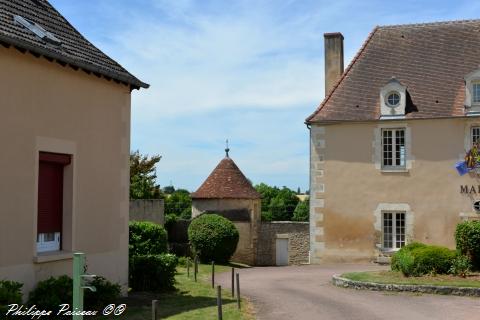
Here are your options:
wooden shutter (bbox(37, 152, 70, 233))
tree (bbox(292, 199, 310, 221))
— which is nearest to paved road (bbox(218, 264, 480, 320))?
wooden shutter (bbox(37, 152, 70, 233))

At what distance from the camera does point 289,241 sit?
28.2m

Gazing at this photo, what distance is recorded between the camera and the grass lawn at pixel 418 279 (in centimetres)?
1477

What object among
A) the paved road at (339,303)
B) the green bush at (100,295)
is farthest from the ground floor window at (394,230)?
the green bush at (100,295)

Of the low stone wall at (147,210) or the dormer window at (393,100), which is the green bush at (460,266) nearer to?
the dormer window at (393,100)

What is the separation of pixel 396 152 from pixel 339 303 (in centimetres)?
1096

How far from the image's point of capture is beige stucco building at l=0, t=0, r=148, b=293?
952cm

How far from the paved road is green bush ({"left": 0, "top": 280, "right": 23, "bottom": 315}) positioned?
4.28 meters

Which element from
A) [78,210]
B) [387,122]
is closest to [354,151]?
[387,122]

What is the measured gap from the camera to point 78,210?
438 inches

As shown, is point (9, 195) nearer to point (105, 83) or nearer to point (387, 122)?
point (105, 83)

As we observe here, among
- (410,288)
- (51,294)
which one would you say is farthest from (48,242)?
(410,288)

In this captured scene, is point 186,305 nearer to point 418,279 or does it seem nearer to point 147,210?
point 418,279

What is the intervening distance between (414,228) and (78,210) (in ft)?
47.9

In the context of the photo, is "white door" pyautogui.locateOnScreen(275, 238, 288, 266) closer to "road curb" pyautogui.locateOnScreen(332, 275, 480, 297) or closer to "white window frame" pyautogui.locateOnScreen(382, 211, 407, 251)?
"white window frame" pyautogui.locateOnScreen(382, 211, 407, 251)
